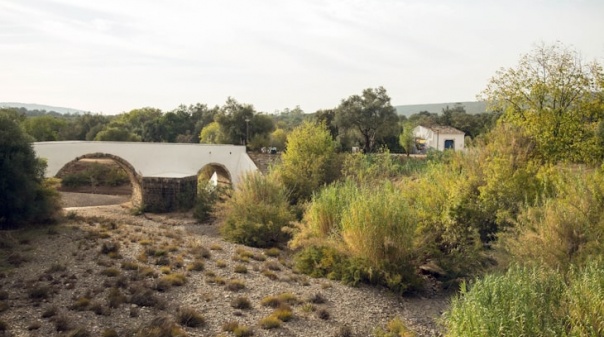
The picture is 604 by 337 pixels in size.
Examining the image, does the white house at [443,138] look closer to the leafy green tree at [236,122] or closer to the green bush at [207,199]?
the leafy green tree at [236,122]

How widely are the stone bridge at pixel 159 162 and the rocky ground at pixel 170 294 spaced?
24.2 feet

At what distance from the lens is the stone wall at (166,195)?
1923 cm

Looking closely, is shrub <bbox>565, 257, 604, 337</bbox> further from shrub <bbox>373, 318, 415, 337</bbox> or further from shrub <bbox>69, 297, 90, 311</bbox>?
shrub <bbox>69, 297, 90, 311</bbox>

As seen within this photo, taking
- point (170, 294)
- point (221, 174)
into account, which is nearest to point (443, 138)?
point (221, 174)

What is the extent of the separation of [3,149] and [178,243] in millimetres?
5275

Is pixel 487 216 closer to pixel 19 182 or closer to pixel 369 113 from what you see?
pixel 19 182

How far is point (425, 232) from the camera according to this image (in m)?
10.5

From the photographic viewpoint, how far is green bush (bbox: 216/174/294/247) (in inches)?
504

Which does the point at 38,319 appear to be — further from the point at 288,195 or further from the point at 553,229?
the point at 288,195

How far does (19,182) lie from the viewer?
1217cm

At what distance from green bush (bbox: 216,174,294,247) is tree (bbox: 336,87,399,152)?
57.4 ft

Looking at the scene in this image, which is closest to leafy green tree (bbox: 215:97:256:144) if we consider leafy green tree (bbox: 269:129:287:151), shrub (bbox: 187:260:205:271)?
leafy green tree (bbox: 269:129:287:151)

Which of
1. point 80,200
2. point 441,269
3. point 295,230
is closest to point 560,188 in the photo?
point 441,269

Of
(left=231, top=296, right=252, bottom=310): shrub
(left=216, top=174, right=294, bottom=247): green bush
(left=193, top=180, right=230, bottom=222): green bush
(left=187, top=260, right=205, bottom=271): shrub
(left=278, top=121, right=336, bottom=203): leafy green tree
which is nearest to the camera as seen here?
(left=231, top=296, right=252, bottom=310): shrub
